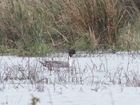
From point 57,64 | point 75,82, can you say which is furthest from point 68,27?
point 75,82

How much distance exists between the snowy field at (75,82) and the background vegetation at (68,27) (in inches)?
40.8

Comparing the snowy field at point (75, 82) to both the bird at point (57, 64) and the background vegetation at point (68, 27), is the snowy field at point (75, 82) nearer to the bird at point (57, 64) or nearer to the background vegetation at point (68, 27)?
the bird at point (57, 64)

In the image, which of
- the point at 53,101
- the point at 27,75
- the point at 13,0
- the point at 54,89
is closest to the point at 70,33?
the point at 13,0

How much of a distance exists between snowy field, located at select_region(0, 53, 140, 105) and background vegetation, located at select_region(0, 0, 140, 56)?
1037 millimetres

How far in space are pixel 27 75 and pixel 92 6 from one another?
3.65 m

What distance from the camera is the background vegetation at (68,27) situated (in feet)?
33.7

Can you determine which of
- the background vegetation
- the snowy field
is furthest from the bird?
the background vegetation

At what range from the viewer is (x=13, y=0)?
1131cm

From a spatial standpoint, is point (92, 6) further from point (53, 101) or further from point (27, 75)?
point (53, 101)

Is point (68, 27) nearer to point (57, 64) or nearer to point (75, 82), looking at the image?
point (57, 64)

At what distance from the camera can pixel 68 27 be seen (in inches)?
423

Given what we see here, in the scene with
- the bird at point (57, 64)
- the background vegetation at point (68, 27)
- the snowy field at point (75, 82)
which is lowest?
the snowy field at point (75, 82)

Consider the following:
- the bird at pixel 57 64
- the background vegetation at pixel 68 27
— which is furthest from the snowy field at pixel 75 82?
the background vegetation at pixel 68 27

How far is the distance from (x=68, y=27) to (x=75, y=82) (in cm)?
415
